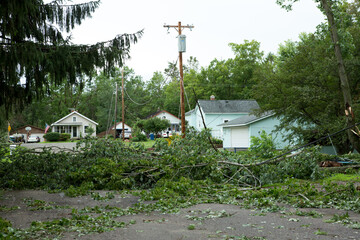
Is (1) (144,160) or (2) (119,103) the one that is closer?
(1) (144,160)

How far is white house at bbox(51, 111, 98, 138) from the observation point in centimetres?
5611

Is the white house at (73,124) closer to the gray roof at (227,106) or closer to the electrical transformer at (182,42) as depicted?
the gray roof at (227,106)

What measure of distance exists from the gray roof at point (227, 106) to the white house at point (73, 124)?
23.1 metres

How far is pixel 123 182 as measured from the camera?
8.33 metres

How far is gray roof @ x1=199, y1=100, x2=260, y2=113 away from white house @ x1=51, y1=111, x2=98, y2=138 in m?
23.1

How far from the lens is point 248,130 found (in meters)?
29.4

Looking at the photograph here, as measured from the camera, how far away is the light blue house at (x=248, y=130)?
92.4 feet

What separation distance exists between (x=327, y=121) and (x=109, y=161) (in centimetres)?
1180

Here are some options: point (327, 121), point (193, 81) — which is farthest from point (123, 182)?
point (193, 81)

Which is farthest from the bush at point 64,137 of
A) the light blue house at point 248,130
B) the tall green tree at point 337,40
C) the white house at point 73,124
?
the tall green tree at point 337,40

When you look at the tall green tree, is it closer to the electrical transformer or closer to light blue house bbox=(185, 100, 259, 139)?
the electrical transformer

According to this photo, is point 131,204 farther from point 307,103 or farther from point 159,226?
point 307,103

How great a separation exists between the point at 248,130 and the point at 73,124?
115ft

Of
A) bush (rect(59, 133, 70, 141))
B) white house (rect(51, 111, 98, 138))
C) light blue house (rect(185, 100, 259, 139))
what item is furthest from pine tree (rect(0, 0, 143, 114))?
white house (rect(51, 111, 98, 138))
